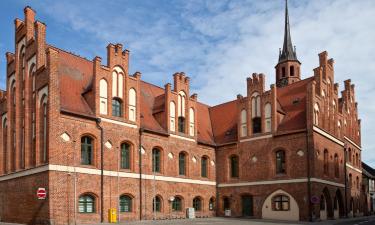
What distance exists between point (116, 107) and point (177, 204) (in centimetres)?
1055

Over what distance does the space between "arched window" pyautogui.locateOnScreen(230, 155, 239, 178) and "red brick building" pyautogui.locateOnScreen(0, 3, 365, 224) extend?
151mm

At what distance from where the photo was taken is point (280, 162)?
1478 inches

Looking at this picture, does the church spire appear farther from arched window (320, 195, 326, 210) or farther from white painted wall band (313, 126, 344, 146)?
arched window (320, 195, 326, 210)

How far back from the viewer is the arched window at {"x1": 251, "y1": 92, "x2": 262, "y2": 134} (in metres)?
39.5

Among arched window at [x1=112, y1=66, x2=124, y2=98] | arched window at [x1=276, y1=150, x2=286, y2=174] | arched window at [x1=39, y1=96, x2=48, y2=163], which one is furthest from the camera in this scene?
arched window at [x1=276, y1=150, x2=286, y2=174]

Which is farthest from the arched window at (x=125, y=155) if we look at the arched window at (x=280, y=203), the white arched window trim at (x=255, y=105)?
the arched window at (x=280, y=203)

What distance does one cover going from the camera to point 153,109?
38.5 m

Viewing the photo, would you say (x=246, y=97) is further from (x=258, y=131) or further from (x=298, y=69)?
(x=298, y=69)

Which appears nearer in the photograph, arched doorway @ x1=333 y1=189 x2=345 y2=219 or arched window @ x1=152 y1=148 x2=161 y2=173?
arched window @ x1=152 y1=148 x2=161 y2=173

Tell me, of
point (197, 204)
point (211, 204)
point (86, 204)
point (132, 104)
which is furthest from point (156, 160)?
point (211, 204)

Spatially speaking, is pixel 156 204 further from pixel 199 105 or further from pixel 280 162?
pixel 199 105

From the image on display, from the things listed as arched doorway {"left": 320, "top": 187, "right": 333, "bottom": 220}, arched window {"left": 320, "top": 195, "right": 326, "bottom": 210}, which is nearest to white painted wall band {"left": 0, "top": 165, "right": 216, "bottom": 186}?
arched window {"left": 320, "top": 195, "right": 326, "bottom": 210}

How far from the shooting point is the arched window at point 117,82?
107 feet

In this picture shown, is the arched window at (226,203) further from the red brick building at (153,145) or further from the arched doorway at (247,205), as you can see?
the arched doorway at (247,205)
